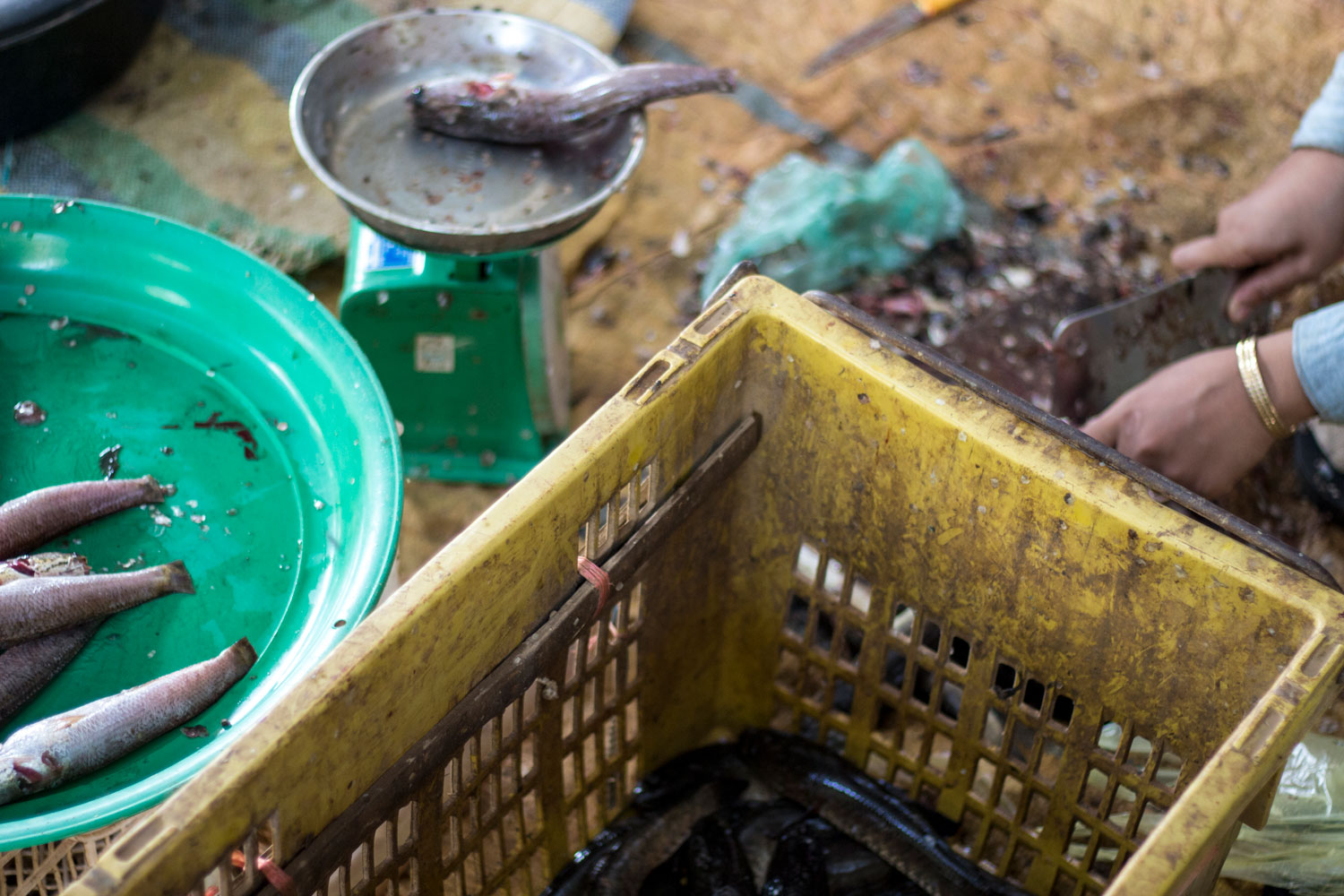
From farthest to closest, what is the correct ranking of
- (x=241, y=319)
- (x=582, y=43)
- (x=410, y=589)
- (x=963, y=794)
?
(x=582, y=43), (x=241, y=319), (x=963, y=794), (x=410, y=589)

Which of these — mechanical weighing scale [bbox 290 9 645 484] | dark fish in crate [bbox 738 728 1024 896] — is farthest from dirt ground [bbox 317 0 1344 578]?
dark fish in crate [bbox 738 728 1024 896]

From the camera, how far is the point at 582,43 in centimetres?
316

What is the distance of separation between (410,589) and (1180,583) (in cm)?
115

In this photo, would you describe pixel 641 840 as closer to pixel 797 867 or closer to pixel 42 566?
pixel 797 867

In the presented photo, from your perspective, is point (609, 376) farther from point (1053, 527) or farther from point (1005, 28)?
point (1005, 28)

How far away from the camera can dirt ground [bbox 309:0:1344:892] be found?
415 cm

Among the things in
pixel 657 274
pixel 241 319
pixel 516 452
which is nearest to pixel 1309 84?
pixel 657 274

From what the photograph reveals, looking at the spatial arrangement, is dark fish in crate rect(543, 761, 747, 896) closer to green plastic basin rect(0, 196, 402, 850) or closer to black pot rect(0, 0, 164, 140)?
green plastic basin rect(0, 196, 402, 850)

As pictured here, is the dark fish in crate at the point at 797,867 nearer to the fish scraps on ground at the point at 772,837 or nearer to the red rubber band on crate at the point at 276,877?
the fish scraps on ground at the point at 772,837

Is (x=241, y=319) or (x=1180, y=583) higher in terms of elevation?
(x=1180, y=583)

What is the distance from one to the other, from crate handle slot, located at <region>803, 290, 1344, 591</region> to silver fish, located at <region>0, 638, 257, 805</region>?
51.4 inches

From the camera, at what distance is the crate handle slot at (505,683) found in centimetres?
158

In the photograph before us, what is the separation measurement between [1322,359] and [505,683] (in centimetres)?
172

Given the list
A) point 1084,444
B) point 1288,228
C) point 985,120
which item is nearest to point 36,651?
point 1084,444
